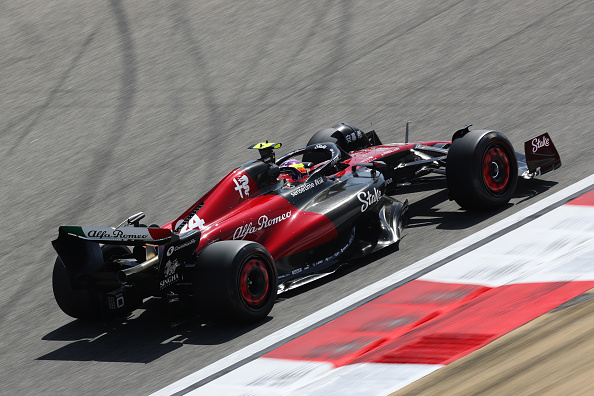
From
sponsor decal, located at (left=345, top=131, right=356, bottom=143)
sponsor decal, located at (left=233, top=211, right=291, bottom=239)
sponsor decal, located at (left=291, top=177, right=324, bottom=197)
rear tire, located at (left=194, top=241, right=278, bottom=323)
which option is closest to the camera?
rear tire, located at (left=194, top=241, right=278, bottom=323)

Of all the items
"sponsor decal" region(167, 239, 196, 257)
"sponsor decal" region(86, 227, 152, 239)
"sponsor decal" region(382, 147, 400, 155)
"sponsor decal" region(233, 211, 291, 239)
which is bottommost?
"sponsor decal" region(233, 211, 291, 239)

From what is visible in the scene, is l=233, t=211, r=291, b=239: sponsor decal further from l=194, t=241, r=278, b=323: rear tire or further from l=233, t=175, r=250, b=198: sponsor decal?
l=194, t=241, r=278, b=323: rear tire

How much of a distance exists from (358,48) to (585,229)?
7443 mm

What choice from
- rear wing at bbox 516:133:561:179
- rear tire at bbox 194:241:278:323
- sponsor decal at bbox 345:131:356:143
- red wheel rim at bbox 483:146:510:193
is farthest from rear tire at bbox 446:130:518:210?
rear tire at bbox 194:241:278:323

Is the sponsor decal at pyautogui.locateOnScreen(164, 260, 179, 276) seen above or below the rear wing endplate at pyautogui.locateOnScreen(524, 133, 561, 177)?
above

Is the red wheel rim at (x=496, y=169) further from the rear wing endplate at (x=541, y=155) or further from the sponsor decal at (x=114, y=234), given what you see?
the sponsor decal at (x=114, y=234)

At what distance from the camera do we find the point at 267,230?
24.6ft

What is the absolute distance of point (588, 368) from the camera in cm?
485

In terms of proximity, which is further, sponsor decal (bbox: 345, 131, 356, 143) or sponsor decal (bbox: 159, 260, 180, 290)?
sponsor decal (bbox: 345, 131, 356, 143)

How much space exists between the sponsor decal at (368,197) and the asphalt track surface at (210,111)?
472mm

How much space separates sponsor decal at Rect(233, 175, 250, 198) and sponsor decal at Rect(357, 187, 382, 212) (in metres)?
1.02

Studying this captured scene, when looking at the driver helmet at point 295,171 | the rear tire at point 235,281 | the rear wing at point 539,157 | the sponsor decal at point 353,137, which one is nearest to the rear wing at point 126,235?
the rear tire at point 235,281

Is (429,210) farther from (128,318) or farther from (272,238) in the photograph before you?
(128,318)

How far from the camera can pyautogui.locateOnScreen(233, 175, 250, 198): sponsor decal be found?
7664 mm
